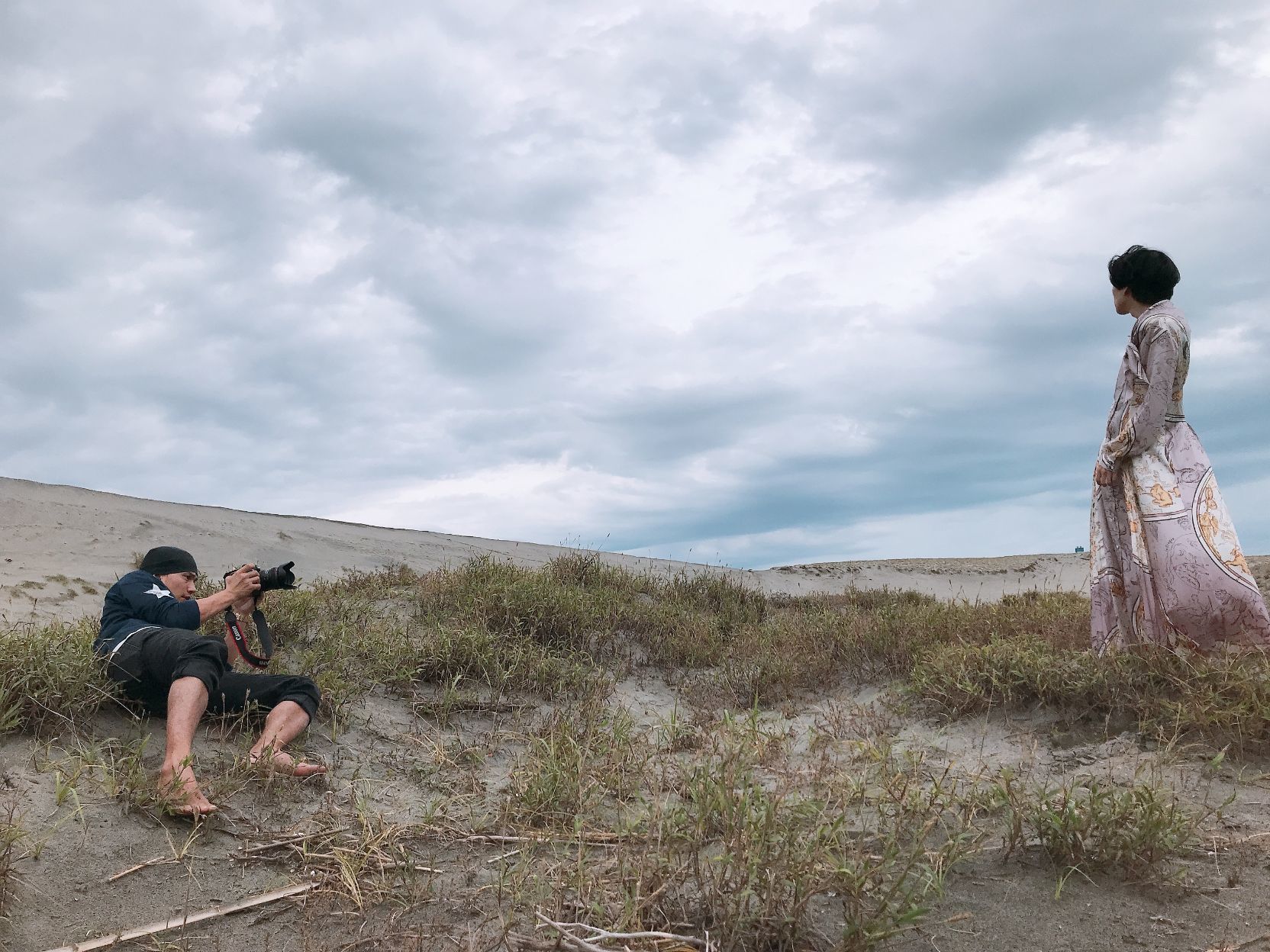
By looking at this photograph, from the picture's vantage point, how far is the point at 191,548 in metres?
9.95

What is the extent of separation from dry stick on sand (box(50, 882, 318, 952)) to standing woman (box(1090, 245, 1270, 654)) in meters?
4.42

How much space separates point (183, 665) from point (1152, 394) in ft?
17.0

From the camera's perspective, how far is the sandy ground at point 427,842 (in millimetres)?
2887

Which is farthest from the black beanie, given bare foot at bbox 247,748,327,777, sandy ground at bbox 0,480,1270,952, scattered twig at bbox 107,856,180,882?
scattered twig at bbox 107,856,180,882

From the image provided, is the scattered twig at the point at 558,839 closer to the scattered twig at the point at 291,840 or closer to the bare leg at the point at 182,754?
the scattered twig at the point at 291,840

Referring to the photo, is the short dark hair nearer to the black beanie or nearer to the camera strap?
the camera strap

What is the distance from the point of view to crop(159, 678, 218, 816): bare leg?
3666 millimetres

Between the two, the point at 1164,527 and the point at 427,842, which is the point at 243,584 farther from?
the point at 1164,527

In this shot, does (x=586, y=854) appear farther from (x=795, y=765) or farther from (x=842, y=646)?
(x=842, y=646)

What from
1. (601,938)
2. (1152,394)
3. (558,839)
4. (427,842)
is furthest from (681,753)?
(1152,394)

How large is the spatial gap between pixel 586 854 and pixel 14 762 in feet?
8.48

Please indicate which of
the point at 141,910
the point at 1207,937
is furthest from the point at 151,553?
the point at 1207,937

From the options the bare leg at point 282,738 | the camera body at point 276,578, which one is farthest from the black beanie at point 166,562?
the bare leg at point 282,738

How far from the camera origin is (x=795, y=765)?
4.72 metres
